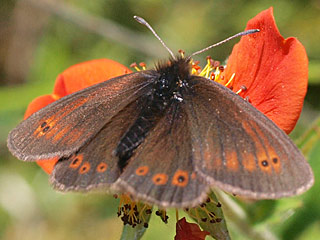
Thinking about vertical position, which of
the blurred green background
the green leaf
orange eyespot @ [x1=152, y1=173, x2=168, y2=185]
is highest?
the green leaf

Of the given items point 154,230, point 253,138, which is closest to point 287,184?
point 253,138

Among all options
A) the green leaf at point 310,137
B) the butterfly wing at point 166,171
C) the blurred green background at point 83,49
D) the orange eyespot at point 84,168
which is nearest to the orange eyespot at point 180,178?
the butterfly wing at point 166,171

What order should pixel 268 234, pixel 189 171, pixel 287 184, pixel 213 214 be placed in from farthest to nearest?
pixel 268 234 < pixel 213 214 < pixel 189 171 < pixel 287 184

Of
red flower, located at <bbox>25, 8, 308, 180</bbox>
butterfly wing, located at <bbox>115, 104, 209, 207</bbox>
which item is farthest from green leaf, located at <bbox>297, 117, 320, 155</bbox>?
butterfly wing, located at <bbox>115, 104, 209, 207</bbox>

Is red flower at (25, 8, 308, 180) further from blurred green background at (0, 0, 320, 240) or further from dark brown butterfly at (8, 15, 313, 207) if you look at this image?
blurred green background at (0, 0, 320, 240)

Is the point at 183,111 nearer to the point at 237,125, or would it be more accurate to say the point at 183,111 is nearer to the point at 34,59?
the point at 237,125

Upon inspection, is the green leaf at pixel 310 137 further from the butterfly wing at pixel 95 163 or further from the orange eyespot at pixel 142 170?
the orange eyespot at pixel 142 170

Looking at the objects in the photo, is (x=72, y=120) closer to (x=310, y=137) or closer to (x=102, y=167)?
(x=102, y=167)
